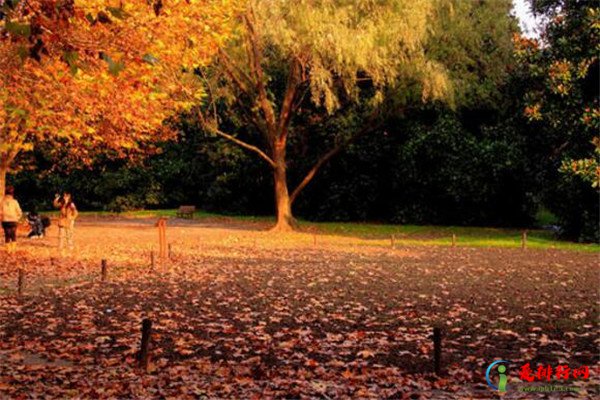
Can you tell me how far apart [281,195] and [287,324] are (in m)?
23.0

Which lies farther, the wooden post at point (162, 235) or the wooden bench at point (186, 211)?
the wooden bench at point (186, 211)

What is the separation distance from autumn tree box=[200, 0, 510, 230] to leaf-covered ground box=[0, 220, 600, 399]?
10862mm

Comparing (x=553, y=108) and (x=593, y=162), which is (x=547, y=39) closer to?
(x=553, y=108)

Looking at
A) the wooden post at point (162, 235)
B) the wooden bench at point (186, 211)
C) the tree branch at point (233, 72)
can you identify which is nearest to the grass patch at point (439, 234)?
the wooden bench at point (186, 211)

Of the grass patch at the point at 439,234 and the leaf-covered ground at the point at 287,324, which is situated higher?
the grass patch at the point at 439,234

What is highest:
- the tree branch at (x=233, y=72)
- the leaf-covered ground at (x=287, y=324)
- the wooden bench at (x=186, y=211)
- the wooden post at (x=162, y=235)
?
the tree branch at (x=233, y=72)

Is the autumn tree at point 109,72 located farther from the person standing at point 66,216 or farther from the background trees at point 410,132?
the person standing at point 66,216

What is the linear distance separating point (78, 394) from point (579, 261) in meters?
18.7

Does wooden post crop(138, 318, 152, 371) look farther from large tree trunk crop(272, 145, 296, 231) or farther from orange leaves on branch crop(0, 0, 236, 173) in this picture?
large tree trunk crop(272, 145, 296, 231)

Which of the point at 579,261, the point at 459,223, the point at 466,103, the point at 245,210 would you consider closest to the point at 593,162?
the point at 579,261

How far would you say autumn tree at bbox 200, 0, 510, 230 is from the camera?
2936 cm

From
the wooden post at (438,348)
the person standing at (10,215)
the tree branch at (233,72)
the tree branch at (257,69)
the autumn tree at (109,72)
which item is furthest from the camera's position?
the tree branch at (233,72)

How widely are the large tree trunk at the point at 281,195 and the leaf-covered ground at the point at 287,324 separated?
11871 mm

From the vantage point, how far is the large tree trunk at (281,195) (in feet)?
112
